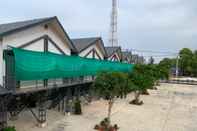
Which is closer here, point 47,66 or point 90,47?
point 47,66

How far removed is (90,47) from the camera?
2508cm

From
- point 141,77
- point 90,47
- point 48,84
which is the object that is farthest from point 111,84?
point 90,47

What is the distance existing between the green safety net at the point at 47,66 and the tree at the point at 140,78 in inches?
191

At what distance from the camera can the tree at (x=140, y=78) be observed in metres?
22.0

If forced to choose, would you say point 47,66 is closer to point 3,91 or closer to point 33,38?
point 33,38

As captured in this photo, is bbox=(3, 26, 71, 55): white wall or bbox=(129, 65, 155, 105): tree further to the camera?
bbox=(129, 65, 155, 105): tree

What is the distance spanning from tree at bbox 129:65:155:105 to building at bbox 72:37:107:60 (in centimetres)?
492

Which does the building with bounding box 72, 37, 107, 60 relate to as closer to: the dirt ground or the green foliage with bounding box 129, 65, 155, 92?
the green foliage with bounding box 129, 65, 155, 92

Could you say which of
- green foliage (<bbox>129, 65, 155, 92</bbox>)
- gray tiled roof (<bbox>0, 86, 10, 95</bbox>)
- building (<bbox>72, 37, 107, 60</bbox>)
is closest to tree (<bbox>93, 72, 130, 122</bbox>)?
gray tiled roof (<bbox>0, 86, 10, 95</bbox>)

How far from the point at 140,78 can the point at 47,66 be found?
11.5 metres

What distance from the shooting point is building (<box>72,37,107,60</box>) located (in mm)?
23622

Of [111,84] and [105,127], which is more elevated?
[111,84]

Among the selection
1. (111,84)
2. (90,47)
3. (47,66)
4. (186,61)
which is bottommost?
(111,84)

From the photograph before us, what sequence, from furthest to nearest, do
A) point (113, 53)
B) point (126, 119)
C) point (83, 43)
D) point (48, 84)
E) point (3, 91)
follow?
point (113, 53), point (83, 43), point (126, 119), point (48, 84), point (3, 91)
